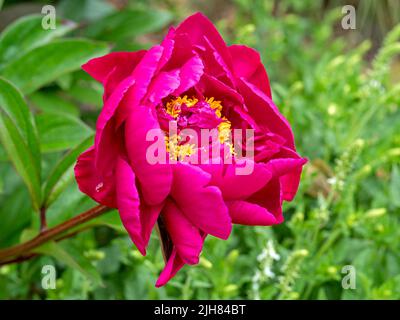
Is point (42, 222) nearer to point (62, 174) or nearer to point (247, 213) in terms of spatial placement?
point (62, 174)

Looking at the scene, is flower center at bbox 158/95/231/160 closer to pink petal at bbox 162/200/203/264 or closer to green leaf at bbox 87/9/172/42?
pink petal at bbox 162/200/203/264

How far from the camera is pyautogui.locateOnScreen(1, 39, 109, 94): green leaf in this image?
1.45 metres

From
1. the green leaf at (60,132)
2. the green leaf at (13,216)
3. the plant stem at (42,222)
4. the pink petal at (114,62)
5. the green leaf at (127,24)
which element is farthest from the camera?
the green leaf at (127,24)

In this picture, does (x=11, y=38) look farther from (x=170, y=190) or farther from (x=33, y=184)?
Result: (x=170, y=190)

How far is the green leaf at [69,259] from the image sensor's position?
1.13 meters

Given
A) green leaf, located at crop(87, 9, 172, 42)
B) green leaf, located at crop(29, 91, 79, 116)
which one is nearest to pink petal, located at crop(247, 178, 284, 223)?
green leaf, located at crop(29, 91, 79, 116)

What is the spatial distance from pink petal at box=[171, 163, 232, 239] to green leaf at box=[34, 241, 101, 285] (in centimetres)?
36

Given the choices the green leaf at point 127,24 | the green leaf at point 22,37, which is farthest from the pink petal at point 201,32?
the green leaf at point 127,24

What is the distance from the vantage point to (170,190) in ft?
2.75

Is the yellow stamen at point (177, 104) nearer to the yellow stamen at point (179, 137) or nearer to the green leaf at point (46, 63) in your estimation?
the yellow stamen at point (179, 137)

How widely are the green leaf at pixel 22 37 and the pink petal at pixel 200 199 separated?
0.85m

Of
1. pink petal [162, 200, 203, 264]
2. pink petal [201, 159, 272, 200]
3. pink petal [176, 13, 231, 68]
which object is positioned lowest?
pink petal [162, 200, 203, 264]

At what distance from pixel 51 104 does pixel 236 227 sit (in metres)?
0.66

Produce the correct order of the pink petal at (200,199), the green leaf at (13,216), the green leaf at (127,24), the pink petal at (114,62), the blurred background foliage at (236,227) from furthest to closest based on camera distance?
the green leaf at (127,24)
the green leaf at (13,216)
the blurred background foliage at (236,227)
the pink petal at (114,62)
the pink petal at (200,199)
